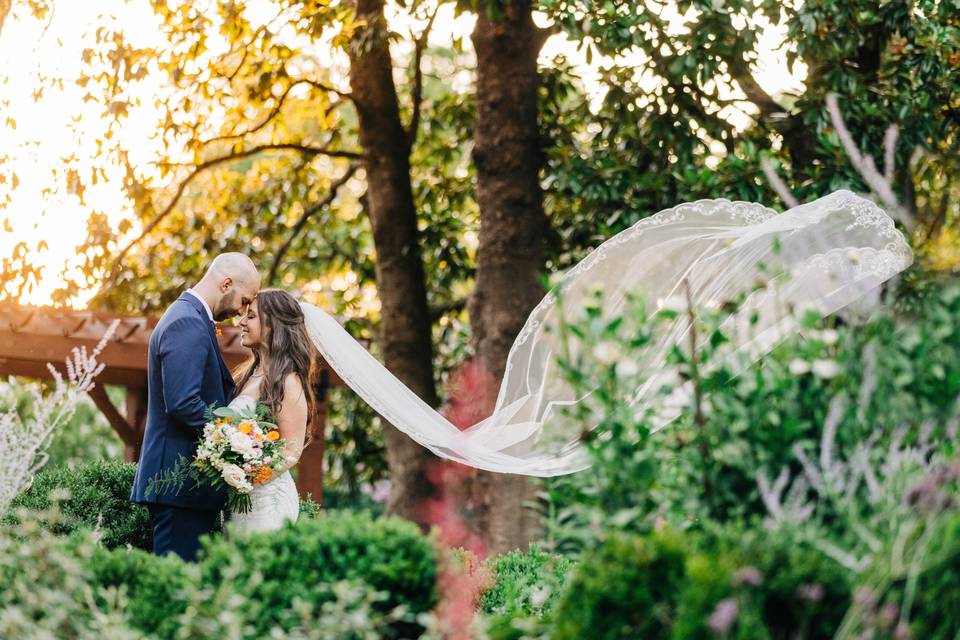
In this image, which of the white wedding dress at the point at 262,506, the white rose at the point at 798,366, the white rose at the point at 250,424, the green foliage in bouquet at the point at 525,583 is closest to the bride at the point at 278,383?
the white wedding dress at the point at 262,506

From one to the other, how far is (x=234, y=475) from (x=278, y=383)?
0.65 metres

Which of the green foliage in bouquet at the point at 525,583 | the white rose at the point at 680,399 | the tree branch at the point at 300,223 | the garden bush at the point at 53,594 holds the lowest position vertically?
the green foliage in bouquet at the point at 525,583

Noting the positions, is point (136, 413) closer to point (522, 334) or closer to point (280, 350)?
point (280, 350)

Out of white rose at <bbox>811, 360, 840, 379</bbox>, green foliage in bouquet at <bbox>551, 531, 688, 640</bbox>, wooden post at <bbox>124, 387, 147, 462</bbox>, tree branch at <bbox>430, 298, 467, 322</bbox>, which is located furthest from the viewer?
tree branch at <bbox>430, 298, 467, 322</bbox>

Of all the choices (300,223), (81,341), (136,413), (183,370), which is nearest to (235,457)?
(183,370)

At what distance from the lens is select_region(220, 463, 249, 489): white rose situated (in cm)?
524

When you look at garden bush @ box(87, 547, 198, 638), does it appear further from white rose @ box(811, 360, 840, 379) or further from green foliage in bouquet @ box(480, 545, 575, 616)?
white rose @ box(811, 360, 840, 379)

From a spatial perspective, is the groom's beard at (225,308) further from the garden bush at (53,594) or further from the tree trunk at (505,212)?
the tree trunk at (505,212)

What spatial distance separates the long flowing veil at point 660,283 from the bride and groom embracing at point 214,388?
0.47 metres

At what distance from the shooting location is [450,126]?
10.7 metres

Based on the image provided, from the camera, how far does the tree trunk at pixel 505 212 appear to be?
26.1ft

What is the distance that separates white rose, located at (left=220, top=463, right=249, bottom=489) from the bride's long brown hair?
503mm

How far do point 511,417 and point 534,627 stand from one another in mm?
2473

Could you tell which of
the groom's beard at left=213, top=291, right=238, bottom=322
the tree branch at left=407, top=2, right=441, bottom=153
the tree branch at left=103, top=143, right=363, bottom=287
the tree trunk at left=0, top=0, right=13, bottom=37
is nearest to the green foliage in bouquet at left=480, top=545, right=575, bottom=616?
the groom's beard at left=213, top=291, right=238, bottom=322
